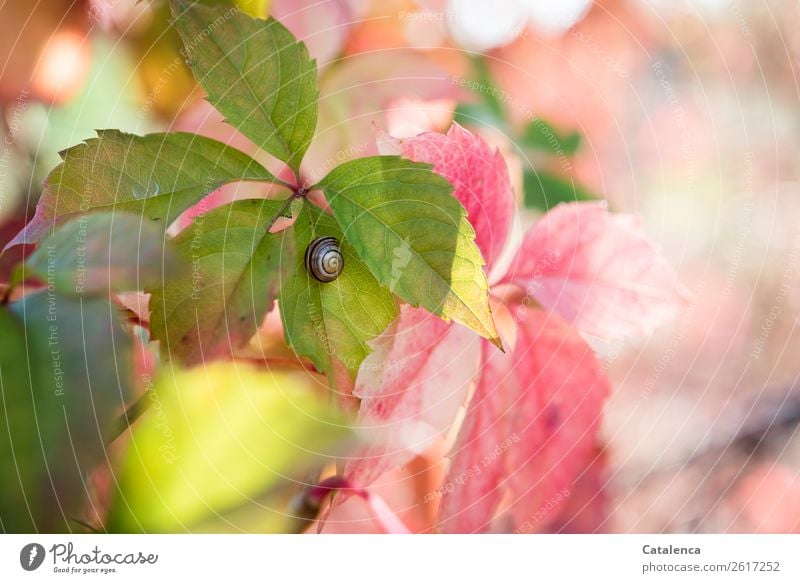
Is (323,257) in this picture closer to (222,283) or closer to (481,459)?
(222,283)

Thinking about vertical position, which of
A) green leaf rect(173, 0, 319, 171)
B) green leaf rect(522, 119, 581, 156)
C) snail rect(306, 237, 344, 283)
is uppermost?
green leaf rect(173, 0, 319, 171)

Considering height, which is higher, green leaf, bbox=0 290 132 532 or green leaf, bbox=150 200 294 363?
green leaf, bbox=150 200 294 363

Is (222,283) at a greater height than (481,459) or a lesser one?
greater
